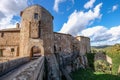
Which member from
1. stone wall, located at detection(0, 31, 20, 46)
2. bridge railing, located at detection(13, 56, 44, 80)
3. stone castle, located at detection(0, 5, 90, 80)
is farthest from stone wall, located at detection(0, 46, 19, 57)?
bridge railing, located at detection(13, 56, 44, 80)

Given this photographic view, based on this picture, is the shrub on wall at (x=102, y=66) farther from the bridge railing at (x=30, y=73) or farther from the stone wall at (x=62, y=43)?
the bridge railing at (x=30, y=73)

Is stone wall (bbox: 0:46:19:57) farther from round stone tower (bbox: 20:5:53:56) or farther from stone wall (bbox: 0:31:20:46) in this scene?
round stone tower (bbox: 20:5:53:56)

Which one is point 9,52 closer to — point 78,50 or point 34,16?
point 34,16

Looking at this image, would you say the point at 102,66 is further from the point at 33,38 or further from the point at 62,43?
the point at 33,38

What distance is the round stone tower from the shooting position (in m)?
21.8

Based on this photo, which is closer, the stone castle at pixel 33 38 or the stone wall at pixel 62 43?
the stone castle at pixel 33 38

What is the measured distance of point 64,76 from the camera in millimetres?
24422

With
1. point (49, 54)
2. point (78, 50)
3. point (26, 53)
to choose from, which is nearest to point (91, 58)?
point (78, 50)

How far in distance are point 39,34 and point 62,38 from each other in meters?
12.6

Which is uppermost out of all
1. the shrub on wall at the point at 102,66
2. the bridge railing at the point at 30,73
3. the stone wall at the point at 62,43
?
the stone wall at the point at 62,43

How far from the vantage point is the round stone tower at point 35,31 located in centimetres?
2181

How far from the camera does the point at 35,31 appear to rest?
22.1 meters

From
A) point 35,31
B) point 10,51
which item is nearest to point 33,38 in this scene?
point 35,31

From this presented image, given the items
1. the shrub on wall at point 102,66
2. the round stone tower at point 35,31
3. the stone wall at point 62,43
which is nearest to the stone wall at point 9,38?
the round stone tower at point 35,31
